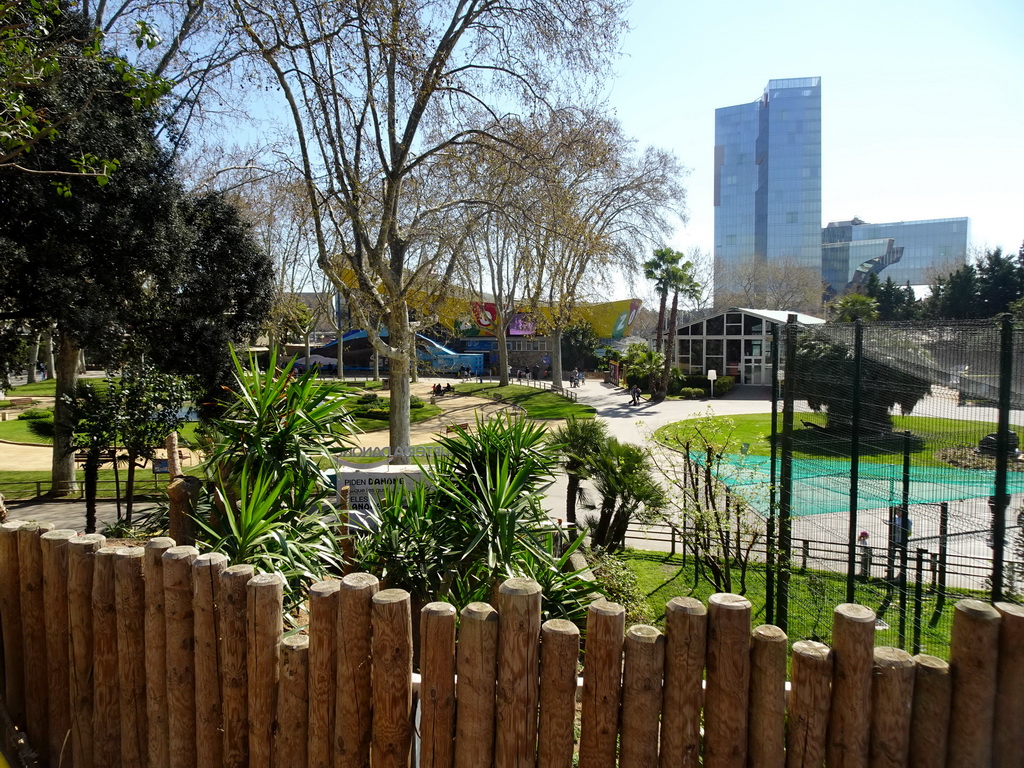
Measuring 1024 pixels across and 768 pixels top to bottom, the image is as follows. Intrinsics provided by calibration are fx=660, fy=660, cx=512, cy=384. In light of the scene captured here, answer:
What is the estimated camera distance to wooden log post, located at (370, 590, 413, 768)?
8.52ft

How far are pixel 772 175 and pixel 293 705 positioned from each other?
164m

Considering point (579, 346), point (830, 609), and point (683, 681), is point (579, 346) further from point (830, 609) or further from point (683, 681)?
point (683, 681)

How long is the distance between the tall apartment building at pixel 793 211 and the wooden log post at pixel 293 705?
147 m

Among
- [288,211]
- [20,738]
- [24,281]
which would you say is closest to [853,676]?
[20,738]

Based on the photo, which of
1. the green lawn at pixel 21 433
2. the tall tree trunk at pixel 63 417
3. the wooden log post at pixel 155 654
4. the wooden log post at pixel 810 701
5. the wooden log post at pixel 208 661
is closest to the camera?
the wooden log post at pixel 810 701

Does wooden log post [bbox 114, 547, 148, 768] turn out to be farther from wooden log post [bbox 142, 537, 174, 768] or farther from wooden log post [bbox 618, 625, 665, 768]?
wooden log post [bbox 618, 625, 665, 768]

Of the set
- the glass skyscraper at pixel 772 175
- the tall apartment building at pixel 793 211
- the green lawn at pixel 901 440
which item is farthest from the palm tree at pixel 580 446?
the tall apartment building at pixel 793 211

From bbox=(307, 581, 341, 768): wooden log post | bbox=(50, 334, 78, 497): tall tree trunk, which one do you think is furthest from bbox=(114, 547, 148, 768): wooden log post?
bbox=(50, 334, 78, 497): tall tree trunk

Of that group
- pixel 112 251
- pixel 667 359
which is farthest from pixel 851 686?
pixel 667 359

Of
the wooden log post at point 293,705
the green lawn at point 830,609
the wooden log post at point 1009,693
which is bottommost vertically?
the green lawn at point 830,609

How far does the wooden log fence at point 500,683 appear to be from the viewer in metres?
2.33

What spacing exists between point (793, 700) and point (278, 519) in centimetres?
383

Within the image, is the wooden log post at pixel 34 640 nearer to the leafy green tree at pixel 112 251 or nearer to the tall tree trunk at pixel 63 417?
the leafy green tree at pixel 112 251

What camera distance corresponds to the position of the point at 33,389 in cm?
4088
